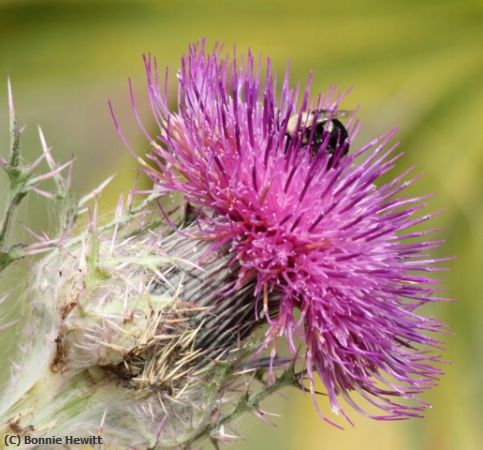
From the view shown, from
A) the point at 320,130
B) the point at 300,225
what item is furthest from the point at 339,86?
→ the point at 300,225

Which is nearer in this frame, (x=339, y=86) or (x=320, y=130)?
(x=320, y=130)

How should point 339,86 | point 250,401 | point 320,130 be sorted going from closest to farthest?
point 250,401, point 320,130, point 339,86

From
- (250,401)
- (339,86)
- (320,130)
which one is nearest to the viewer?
(250,401)

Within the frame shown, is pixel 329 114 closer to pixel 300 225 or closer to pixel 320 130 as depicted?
pixel 320 130

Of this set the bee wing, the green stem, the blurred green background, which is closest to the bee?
the bee wing

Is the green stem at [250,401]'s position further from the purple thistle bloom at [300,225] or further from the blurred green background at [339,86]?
the blurred green background at [339,86]

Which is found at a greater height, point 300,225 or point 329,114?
point 329,114

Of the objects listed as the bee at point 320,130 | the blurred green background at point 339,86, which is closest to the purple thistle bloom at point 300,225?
the bee at point 320,130

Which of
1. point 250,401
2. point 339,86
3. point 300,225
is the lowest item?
point 250,401
